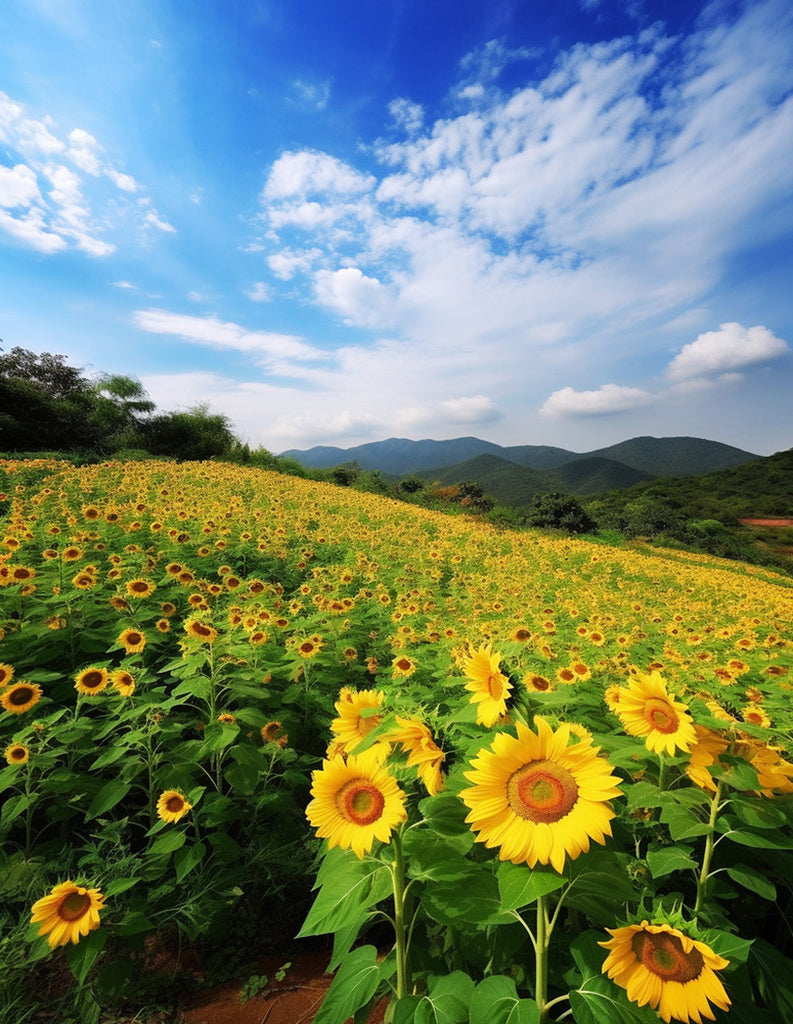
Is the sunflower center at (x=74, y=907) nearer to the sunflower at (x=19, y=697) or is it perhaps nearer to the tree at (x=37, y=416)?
the sunflower at (x=19, y=697)

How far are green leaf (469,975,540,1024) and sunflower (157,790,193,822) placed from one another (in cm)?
130

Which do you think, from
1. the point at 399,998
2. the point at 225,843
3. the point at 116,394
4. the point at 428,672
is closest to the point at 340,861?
the point at 399,998

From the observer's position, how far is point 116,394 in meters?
26.7

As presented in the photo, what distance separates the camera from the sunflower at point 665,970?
0.80 metres

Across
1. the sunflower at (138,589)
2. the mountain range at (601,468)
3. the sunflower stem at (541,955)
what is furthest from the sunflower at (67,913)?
the mountain range at (601,468)

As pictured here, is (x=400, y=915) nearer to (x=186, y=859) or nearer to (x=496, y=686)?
(x=496, y=686)

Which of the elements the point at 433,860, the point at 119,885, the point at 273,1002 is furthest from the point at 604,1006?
the point at 119,885

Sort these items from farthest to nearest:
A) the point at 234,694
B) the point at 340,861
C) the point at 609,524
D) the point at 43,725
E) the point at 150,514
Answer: the point at 609,524 < the point at 150,514 < the point at 234,694 < the point at 43,725 < the point at 340,861

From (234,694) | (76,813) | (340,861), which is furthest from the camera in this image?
(234,694)

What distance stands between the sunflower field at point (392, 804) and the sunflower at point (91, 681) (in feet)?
0.04

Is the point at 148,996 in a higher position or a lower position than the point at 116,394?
lower

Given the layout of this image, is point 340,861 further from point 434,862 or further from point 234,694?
point 234,694

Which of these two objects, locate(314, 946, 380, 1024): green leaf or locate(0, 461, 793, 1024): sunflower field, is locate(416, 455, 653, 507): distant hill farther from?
locate(314, 946, 380, 1024): green leaf

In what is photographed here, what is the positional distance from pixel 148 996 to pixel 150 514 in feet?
16.5
